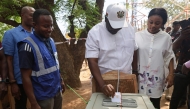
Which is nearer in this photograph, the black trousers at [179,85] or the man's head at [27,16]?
the man's head at [27,16]

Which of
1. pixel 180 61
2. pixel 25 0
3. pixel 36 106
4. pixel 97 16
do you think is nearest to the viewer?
pixel 36 106

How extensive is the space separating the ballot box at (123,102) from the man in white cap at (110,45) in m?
0.26

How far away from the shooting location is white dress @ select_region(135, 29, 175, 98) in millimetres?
2090

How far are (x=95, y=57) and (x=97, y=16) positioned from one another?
13.2ft

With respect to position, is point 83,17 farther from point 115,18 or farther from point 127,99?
point 127,99

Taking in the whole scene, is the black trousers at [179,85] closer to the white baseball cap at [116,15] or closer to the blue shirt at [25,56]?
the white baseball cap at [116,15]

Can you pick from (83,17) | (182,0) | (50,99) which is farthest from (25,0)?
(182,0)

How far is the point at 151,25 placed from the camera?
210 centimetres

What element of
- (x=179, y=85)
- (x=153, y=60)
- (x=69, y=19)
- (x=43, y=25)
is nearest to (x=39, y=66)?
(x=43, y=25)

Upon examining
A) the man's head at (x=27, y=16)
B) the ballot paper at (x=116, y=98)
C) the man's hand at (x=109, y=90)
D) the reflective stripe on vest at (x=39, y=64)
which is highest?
the man's head at (x=27, y=16)

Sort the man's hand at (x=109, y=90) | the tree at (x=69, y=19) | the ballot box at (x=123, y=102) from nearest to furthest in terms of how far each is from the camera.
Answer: the ballot box at (x=123, y=102), the man's hand at (x=109, y=90), the tree at (x=69, y=19)

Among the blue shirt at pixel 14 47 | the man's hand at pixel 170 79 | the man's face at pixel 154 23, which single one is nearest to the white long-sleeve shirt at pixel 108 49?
the man's face at pixel 154 23

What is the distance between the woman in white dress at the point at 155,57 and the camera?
2.08 metres

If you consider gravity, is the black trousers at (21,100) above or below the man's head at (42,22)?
below
